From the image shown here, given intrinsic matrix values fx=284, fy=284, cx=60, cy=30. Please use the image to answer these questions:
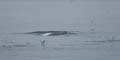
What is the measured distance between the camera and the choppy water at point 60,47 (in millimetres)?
1040

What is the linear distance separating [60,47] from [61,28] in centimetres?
7

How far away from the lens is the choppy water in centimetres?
104

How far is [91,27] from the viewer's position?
1075 mm

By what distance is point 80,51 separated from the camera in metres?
1.05

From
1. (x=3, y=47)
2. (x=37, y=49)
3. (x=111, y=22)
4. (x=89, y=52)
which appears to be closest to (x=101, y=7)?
(x=111, y=22)

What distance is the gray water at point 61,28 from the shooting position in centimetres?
105

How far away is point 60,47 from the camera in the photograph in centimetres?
105

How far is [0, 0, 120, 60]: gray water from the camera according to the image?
3.43ft

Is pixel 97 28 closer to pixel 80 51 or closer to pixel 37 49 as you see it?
pixel 80 51

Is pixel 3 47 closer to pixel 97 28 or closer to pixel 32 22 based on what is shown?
pixel 32 22

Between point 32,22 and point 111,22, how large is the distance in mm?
296

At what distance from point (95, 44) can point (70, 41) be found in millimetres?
94

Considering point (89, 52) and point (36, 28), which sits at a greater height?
point (36, 28)

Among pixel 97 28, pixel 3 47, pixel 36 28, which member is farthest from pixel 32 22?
pixel 97 28
